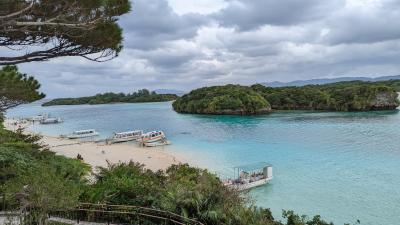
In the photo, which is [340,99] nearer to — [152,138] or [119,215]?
[152,138]

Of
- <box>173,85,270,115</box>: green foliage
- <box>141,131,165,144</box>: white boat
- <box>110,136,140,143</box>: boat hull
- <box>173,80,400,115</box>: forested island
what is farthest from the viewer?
<box>173,85,270,115</box>: green foliage

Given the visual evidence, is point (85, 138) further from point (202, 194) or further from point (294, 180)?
point (202, 194)

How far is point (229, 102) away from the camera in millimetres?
112438

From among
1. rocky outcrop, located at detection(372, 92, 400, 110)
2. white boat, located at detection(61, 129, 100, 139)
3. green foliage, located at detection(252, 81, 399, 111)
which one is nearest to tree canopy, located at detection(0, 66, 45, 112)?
white boat, located at detection(61, 129, 100, 139)

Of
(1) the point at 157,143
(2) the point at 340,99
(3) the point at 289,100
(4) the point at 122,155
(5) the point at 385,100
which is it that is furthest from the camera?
(3) the point at 289,100

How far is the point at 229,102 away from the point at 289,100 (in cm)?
2447

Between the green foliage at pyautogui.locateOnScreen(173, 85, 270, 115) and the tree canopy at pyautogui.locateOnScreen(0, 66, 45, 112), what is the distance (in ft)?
311

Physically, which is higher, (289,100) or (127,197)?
(289,100)

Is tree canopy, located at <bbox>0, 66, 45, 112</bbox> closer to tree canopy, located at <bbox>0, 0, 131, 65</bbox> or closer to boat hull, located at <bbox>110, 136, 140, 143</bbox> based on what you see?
tree canopy, located at <bbox>0, 0, 131, 65</bbox>

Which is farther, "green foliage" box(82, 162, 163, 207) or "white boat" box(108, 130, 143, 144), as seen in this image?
"white boat" box(108, 130, 143, 144)

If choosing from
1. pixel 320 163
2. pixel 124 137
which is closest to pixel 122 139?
pixel 124 137

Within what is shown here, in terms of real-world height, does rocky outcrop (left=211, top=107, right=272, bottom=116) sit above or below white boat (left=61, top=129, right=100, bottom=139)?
above

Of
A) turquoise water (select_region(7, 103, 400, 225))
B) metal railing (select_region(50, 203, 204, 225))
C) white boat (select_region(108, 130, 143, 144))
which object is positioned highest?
metal railing (select_region(50, 203, 204, 225))

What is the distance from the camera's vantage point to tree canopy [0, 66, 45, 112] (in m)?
16.4
